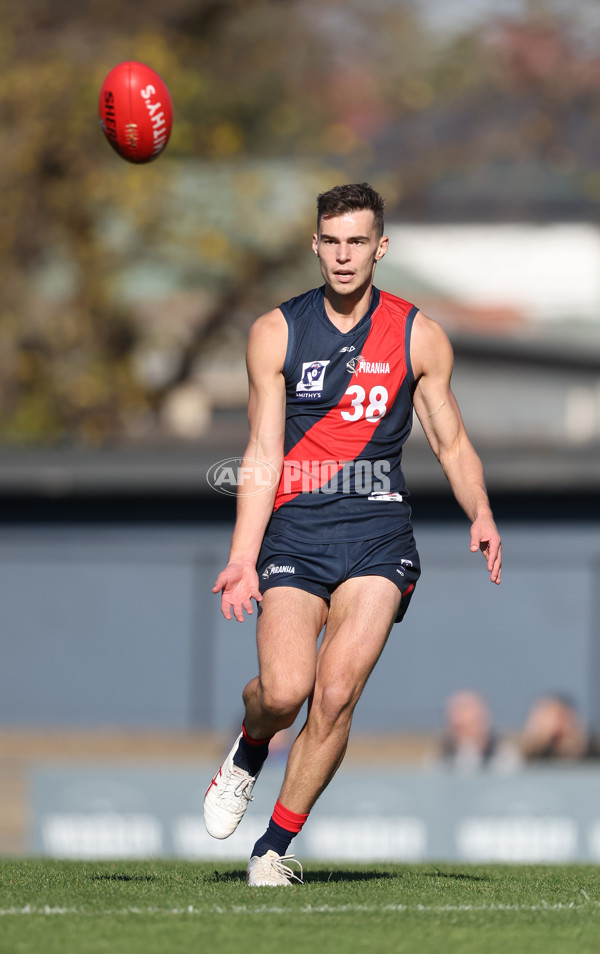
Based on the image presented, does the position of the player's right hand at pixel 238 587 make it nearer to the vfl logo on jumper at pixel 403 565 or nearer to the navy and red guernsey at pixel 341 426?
the navy and red guernsey at pixel 341 426

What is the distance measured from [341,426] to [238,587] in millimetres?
819

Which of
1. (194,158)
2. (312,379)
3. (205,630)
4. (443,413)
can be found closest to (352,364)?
(312,379)

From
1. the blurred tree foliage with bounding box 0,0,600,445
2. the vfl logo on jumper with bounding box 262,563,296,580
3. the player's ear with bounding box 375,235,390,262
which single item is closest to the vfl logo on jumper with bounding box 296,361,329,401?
the player's ear with bounding box 375,235,390,262

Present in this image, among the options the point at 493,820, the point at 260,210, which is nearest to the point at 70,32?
the point at 260,210

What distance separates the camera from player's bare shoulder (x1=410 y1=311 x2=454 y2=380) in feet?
20.3

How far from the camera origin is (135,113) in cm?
749

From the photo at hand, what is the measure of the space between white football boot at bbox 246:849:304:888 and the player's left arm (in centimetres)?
161

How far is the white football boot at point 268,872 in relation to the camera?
19.7 ft

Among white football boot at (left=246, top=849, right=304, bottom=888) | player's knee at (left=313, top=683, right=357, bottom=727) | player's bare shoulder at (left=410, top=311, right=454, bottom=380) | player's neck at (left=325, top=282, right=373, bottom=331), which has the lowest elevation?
white football boot at (left=246, top=849, right=304, bottom=888)

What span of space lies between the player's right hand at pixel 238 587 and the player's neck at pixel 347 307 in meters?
1.10

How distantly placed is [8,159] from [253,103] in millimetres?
4653

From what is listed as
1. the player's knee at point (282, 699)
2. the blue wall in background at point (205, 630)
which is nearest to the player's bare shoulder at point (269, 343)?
the player's knee at point (282, 699)

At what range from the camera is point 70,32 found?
976 inches

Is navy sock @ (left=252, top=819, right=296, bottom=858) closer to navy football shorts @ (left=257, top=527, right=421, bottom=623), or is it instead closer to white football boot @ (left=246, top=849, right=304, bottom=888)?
white football boot @ (left=246, top=849, right=304, bottom=888)
